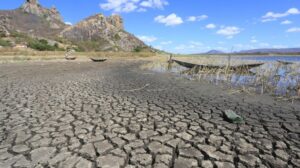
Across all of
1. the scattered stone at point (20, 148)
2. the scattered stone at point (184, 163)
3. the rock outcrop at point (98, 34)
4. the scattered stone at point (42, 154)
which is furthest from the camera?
the rock outcrop at point (98, 34)

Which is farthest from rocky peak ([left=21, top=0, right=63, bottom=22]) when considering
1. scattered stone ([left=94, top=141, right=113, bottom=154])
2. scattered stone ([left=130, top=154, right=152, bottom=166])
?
scattered stone ([left=130, top=154, right=152, bottom=166])

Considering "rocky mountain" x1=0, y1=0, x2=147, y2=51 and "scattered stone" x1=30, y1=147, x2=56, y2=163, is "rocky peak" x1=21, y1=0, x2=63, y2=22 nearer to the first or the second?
"rocky mountain" x1=0, y1=0, x2=147, y2=51

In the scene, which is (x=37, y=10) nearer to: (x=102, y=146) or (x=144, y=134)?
(x=144, y=134)

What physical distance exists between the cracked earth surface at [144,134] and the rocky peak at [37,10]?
12614 cm

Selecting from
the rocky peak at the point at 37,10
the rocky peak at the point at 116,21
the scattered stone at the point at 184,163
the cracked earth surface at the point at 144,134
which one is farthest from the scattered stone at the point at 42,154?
the rocky peak at the point at 37,10

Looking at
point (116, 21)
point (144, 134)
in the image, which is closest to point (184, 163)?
point (144, 134)

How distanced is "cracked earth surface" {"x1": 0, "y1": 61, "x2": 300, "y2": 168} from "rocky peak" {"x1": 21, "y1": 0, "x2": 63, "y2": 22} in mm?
126144

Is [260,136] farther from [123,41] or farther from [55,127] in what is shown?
[123,41]

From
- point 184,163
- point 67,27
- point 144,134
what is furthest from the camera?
point 67,27

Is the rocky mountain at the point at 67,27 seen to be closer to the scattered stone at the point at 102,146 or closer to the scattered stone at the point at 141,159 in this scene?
the scattered stone at the point at 102,146

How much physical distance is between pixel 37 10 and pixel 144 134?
132568mm

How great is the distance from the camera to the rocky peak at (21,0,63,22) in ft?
377

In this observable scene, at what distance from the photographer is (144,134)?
433 cm

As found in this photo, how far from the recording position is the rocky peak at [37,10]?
115 metres
